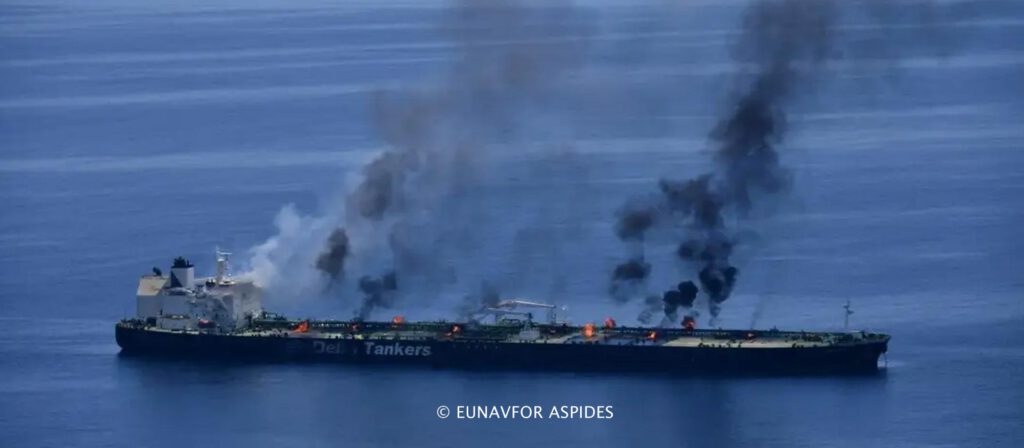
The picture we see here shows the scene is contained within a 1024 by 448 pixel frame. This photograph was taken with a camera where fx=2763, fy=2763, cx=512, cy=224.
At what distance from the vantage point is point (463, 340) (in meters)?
121

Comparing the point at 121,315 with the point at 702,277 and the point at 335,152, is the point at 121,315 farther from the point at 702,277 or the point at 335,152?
the point at 335,152

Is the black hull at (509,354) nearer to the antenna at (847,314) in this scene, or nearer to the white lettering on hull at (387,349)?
the white lettering on hull at (387,349)

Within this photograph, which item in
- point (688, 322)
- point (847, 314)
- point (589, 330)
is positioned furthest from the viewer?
point (847, 314)

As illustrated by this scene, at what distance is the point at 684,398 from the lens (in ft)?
376

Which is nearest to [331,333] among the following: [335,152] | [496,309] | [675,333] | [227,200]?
[496,309]

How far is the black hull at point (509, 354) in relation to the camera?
118 m

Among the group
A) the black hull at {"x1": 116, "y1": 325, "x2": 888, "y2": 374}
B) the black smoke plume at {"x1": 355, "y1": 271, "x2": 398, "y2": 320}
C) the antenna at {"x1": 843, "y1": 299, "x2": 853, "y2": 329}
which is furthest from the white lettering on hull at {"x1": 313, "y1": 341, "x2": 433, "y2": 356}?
the antenna at {"x1": 843, "y1": 299, "x2": 853, "y2": 329}

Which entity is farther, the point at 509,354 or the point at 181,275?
the point at 181,275

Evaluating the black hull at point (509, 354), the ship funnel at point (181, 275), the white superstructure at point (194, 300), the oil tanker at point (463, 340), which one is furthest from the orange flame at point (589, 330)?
the ship funnel at point (181, 275)

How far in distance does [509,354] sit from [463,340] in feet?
7.40

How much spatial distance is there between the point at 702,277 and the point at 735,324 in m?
5.92

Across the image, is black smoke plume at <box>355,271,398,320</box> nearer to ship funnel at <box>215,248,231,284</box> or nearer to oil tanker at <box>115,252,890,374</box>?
oil tanker at <box>115,252,890,374</box>

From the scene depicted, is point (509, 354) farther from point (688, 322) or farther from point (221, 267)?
point (221, 267)

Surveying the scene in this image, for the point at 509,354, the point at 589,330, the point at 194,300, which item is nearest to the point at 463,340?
the point at 509,354
